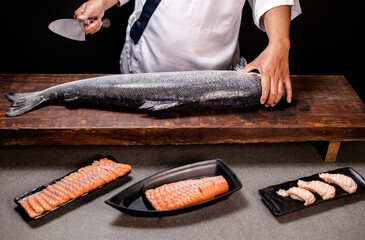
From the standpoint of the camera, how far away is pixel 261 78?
1.99 metres

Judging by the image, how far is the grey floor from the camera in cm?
152

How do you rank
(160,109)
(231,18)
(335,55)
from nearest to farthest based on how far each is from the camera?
(160,109)
(231,18)
(335,55)

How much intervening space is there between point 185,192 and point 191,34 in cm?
108

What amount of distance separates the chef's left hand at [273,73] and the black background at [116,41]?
1066 millimetres

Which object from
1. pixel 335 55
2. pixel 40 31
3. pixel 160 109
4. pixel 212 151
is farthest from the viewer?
pixel 335 55

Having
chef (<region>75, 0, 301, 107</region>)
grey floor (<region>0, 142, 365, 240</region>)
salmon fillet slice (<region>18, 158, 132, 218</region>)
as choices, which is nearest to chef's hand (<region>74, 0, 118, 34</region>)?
chef (<region>75, 0, 301, 107</region>)

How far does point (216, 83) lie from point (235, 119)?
0.79 feet

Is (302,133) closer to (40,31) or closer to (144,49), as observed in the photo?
(144,49)

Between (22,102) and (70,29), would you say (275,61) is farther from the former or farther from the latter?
(22,102)

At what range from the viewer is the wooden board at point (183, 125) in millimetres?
1836

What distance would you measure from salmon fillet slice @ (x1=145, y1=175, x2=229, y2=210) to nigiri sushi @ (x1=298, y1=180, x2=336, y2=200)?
418mm

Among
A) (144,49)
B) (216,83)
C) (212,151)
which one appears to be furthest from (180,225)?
(144,49)

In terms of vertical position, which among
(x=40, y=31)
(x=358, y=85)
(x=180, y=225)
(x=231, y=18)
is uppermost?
(x=231, y=18)

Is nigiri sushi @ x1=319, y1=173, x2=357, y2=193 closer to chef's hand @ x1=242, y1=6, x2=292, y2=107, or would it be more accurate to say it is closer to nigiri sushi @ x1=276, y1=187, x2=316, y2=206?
nigiri sushi @ x1=276, y1=187, x2=316, y2=206
